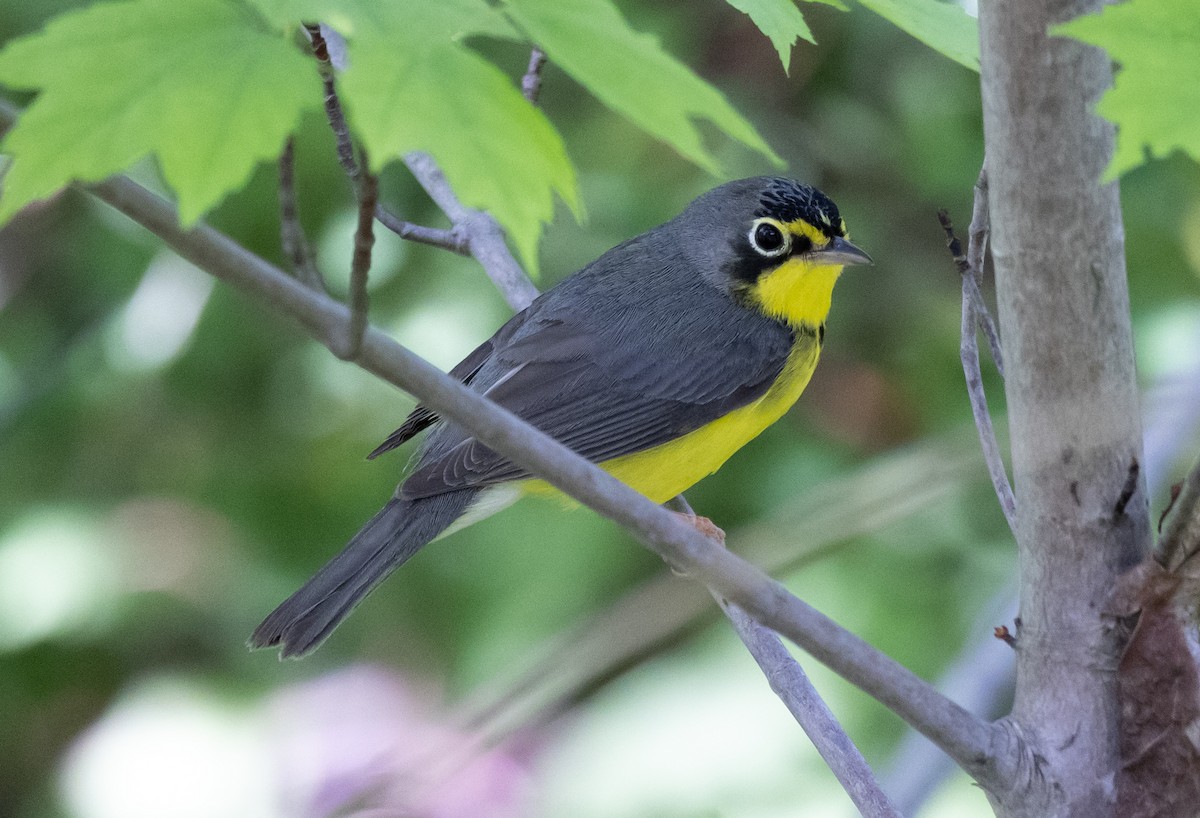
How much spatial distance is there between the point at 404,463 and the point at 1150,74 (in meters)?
3.01

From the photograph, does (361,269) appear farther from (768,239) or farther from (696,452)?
(768,239)

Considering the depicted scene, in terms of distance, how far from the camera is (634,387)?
3375mm

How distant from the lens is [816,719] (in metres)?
2.27

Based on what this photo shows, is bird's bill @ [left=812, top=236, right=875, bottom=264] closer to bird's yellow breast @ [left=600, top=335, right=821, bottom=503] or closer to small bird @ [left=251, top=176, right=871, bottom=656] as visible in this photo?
small bird @ [left=251, top=176, right=871, bottom=656]

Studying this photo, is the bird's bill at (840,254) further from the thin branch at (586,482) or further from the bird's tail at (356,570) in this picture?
the thin branch at (586,482)

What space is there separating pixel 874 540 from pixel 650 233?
3.71ft

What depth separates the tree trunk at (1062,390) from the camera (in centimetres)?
168

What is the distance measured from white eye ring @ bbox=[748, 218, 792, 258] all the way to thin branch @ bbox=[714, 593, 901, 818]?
120cm

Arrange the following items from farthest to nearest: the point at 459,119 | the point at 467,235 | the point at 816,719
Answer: the point at 467,235
the point at 816,719
the point at 459,119

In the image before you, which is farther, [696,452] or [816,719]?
[696,452]

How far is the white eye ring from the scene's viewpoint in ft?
11.6

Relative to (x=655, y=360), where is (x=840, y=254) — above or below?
above

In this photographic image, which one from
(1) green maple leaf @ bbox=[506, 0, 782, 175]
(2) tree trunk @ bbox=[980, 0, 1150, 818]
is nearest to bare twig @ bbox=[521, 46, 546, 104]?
(2) tree trunk @ bbox=[980, 0, 1150, 818]

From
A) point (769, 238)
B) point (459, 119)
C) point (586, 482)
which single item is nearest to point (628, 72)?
point (459, 119)
